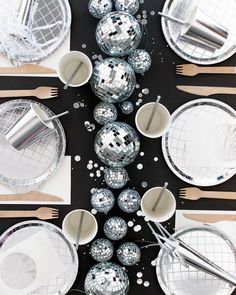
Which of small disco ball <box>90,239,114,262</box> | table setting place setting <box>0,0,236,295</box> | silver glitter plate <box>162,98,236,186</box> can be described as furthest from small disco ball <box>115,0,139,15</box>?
small disco ball <box>90,239,114,262</box>

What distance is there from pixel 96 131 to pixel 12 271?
0.33m

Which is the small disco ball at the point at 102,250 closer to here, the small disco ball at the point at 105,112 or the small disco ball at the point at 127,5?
the small disco ball at the point at 105,112

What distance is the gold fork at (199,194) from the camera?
92 centimetres

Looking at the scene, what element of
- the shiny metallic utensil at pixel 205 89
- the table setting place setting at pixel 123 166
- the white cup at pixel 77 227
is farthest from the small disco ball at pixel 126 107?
the white cup at pixel 77 227

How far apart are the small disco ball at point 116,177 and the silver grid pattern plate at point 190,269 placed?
0.17 meters

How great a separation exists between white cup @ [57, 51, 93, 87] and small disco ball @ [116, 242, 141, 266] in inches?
13.0

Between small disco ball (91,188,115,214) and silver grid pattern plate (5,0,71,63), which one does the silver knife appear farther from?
silver grid pattern plate (5,0,71,63)

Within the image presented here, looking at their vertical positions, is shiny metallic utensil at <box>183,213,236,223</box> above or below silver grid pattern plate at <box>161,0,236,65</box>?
below

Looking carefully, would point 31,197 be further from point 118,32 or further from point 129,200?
point 118,32

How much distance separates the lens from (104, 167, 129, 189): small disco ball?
0.85m

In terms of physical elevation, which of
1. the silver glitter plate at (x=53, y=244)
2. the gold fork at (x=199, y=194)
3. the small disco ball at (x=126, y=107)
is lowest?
the silver glitter plate at (x=53, y=244)

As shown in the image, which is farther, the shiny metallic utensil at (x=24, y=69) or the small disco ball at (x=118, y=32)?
the shiny metallic utensil at (x=24, y=69)

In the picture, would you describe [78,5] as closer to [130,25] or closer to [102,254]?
[130,25]

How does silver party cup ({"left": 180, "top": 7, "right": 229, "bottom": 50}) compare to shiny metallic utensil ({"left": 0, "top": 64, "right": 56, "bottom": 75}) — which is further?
shiny metallic utensil ({"left": 0, "top": 64, "right": 56, "bottom": 75})
